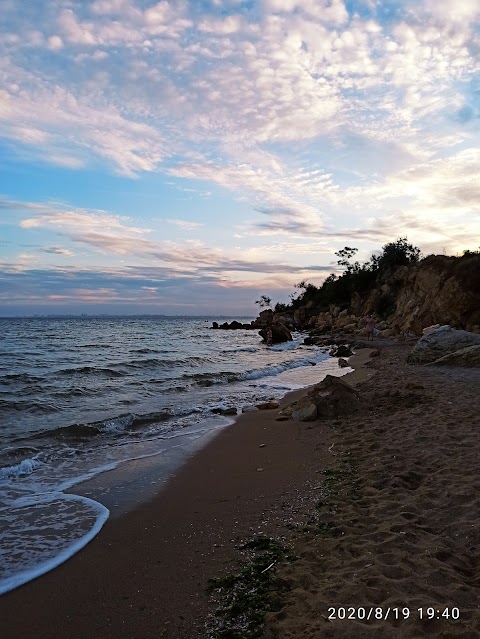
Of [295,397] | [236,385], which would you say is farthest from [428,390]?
[236,385]

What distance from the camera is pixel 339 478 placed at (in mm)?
5840

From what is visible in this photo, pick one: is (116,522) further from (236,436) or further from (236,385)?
(236,385)

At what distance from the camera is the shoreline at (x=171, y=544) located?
335 centimetres

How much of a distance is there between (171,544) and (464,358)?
14.4 m

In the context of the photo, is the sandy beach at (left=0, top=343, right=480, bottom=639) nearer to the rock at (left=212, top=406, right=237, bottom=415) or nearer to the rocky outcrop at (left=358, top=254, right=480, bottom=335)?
the rock at (left=212, top=406, right=237, bottom=415)

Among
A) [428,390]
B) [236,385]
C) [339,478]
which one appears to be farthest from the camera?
[236,385]

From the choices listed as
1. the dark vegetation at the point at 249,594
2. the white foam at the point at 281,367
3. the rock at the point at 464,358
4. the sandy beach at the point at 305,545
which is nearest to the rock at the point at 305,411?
the sandy beach at the point at 305,545

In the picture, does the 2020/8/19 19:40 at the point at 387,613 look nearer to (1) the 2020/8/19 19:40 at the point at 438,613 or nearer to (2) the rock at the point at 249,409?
(1) the 2020/8/19 19:40 at the point at 438,613

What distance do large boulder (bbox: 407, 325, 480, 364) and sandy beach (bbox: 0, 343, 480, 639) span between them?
10.2m

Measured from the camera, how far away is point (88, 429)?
952 cm

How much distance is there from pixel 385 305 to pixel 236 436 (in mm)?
42244

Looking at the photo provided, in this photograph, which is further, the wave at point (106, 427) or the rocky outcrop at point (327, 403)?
the rocky outcrop at point (327, 403)

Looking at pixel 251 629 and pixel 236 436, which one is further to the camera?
pixel 236 436

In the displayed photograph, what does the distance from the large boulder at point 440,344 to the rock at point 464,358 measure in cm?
67
